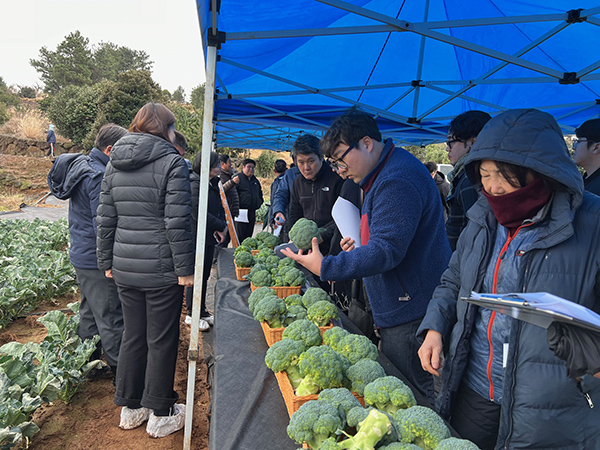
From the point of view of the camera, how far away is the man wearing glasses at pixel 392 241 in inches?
70.4

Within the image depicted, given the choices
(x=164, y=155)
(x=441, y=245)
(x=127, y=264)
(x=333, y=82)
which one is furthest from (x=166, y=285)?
(x=333, y=82)

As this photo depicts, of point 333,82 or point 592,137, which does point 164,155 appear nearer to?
point 333,82

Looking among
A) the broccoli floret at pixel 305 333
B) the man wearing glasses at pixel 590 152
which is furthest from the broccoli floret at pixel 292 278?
the man wearing glasses at pixel 590 152

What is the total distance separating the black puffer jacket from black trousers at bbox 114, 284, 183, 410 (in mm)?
125

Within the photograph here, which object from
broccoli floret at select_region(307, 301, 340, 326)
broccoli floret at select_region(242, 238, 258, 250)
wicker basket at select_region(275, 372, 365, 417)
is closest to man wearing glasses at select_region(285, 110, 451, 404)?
broccoli floret at select_region(307, 301, 340, 326)

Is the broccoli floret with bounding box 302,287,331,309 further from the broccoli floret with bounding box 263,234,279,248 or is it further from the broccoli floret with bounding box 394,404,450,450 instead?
the broccoli floret with bounding box 263,234,279,248

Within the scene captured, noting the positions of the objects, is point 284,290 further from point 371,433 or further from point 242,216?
point 242,216

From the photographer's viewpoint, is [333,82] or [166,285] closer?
[166,285]

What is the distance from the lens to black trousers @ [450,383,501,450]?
1.45 metres

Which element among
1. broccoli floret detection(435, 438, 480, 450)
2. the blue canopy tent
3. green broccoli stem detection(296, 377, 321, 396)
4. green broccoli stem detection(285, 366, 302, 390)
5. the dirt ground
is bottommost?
the dirt ground

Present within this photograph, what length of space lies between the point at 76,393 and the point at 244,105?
390cm

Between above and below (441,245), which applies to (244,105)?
above

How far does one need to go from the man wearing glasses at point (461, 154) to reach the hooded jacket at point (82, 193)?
2854 millimetres

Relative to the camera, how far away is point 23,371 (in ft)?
8.73
